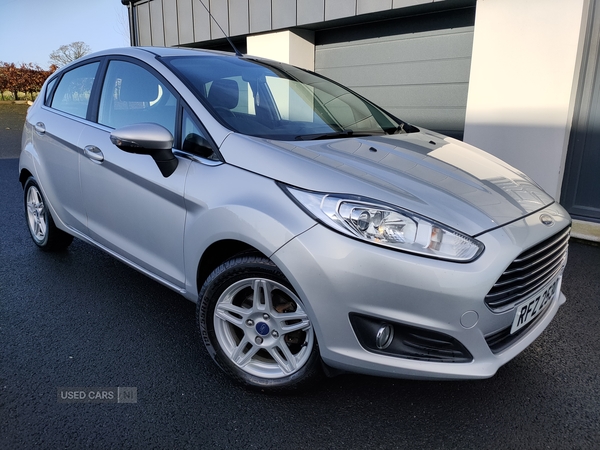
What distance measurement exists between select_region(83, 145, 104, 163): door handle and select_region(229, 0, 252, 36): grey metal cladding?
18.4ft

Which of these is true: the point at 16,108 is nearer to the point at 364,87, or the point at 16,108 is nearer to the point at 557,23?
the point at 364,87

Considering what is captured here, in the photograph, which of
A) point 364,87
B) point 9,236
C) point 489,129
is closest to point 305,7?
point 364,87

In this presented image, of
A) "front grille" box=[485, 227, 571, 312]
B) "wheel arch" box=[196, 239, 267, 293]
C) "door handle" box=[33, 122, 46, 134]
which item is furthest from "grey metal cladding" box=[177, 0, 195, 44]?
"front grille" box=[485, 227, 571, 312]

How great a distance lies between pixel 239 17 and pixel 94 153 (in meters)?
5.87

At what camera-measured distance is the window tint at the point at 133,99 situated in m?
2.62

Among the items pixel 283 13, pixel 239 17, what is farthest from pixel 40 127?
pixel 239 17

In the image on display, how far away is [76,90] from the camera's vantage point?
3467mm

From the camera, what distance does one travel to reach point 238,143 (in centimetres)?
224

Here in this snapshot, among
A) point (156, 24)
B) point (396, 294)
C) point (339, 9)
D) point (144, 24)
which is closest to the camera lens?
point (396, 294)

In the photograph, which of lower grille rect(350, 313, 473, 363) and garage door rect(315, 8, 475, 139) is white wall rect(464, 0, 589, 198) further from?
lower grille rect(350, 313, 473, 363)

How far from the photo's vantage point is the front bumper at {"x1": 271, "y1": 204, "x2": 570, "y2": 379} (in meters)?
1.78

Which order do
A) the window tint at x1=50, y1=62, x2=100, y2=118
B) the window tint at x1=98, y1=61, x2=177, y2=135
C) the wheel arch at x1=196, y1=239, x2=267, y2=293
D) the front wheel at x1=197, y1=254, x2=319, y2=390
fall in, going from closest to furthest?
the front wheel at x1=197, y1=254, x2=319, y2=390 < the wheel arch at x1=196, y1=239, x2=267, y2=293 < the window tint at x1=98, y1=61, x2=177, y2=135 < the window tint at x1=50, y1=62, x2=100, y2=118

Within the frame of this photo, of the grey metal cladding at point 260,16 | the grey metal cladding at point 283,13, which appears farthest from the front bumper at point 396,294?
the grey metal cladding at point 260,16

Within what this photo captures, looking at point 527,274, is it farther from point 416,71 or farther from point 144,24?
point 144,24
